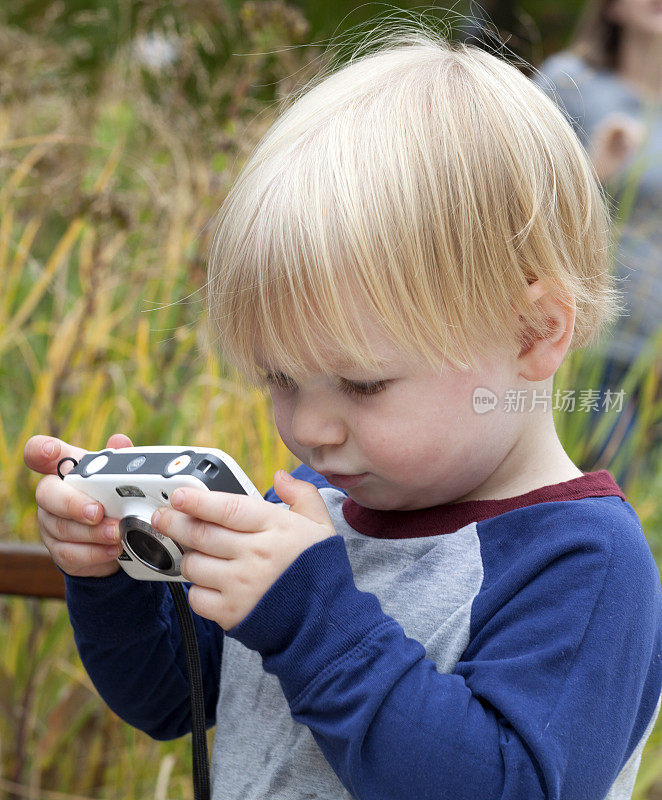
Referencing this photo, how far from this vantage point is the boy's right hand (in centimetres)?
75

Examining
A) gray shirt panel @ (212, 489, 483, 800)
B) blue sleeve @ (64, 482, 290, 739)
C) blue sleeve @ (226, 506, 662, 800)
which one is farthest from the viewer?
blue sleeve @ (64, 482, 290, 739)

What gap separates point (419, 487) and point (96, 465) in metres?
0.26

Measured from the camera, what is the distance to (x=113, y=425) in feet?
5.49

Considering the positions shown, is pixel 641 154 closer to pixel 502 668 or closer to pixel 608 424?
pixel 608 424

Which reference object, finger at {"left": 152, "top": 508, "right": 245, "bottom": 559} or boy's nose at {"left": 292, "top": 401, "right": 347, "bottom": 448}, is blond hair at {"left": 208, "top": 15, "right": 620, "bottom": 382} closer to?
boy's nose at {"left": 292, "top": 401, "right": 347, "bottom": 448}

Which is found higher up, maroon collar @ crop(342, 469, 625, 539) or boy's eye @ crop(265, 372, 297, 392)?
boy's eye @ crop(265, 372, 297, 392)

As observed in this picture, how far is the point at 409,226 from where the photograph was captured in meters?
0.70

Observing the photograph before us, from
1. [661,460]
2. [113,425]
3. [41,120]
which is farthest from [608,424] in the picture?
[41,120]

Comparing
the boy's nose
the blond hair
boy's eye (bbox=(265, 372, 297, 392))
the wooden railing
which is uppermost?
the blond hair

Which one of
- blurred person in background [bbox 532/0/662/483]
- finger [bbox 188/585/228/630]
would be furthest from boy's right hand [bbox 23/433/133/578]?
blurred person in background [bbox 532/0/662/483]

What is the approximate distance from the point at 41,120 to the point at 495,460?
217 cm

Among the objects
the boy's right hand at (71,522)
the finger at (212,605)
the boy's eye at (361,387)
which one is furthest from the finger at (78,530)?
the boy's eye at (361,387)

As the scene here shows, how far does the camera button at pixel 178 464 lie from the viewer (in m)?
0.69

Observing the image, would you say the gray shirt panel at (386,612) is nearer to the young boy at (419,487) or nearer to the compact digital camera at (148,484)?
the young boy at (419,487)
